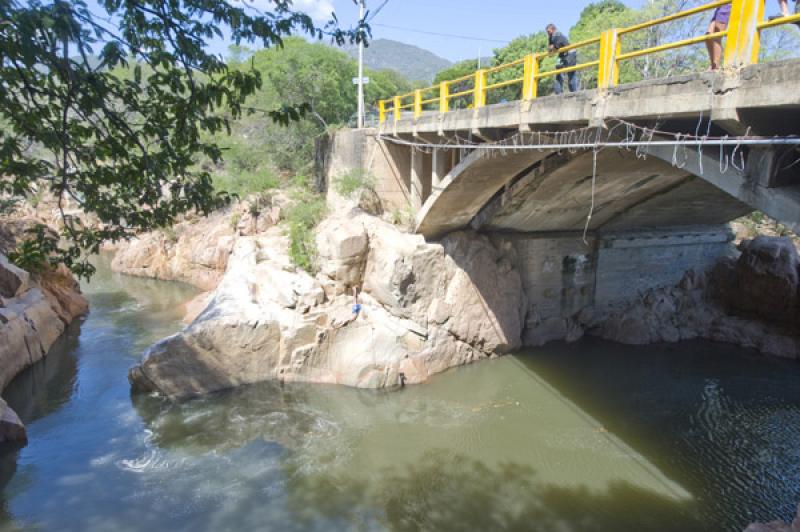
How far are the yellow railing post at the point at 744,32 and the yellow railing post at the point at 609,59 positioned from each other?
151 cm

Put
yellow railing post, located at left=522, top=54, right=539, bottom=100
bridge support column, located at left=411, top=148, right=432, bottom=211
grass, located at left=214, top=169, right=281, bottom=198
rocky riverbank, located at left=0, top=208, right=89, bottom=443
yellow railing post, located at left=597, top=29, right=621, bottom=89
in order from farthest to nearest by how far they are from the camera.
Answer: grass, located at left=214, top=169, right=281, bottom=198 < bridge support column, located at left=411, top=148, right=432, bottom=211 < rocky riverbank, located at left=0, top=208, right=89, bottom=443 < yellow railing post, located at left=522, top=54, right=539, bottom=100 < yellow railing post, located at left=597, top=29, right=621, bottom=89

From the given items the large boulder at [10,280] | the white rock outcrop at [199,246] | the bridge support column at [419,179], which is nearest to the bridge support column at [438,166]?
the bridge support column at [419,179]

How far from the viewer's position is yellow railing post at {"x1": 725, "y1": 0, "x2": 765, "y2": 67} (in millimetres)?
4504

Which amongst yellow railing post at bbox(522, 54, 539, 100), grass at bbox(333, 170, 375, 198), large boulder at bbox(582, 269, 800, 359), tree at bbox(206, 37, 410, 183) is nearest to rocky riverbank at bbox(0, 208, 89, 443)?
tree at bbox(206, 37, 410, 183)

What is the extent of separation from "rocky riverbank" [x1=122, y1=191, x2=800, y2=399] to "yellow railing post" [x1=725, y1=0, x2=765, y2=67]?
8.53 metres

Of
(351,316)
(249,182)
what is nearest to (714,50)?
(351,316)

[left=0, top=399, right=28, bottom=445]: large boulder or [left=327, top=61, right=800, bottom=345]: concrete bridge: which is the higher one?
[left=327, top=61, right=800, bottom=345]: concrete bridge

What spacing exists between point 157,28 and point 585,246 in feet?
44.4

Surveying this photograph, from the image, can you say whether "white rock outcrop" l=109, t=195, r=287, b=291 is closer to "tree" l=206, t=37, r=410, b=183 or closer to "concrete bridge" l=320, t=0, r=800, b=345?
"tree" l=206, t=37, r=410, b=183

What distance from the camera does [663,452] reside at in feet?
31.0

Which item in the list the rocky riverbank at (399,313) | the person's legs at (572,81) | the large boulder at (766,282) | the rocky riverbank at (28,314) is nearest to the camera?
the person's legs at (572,81)

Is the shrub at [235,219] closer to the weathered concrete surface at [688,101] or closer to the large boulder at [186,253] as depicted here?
the large boulder at [186,253]

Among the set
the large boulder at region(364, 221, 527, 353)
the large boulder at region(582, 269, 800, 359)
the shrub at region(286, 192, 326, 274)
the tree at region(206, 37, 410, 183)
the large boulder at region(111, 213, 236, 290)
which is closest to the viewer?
the large boulder at region(364, 221, 527, 353)

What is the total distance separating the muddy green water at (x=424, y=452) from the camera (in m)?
7.68
